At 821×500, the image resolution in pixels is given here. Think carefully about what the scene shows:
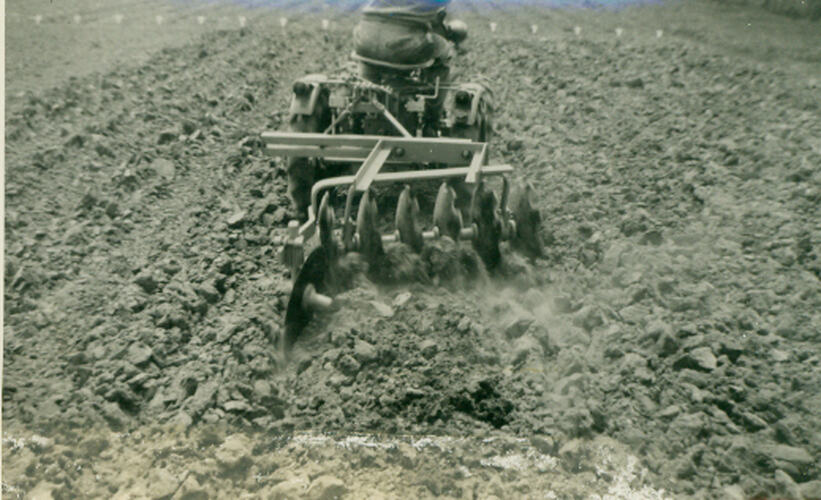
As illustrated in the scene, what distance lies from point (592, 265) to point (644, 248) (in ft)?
0.69

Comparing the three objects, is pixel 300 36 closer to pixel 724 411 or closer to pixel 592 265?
pixel 592 265

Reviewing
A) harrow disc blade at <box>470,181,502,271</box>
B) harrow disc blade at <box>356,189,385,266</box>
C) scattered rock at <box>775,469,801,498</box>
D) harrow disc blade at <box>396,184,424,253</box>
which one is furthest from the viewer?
harrow disc blade at <box>470,181,502,271</box>

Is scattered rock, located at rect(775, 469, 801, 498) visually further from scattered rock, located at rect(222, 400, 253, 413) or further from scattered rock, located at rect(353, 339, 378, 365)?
scattered rock, located at rect(222, 400, 253, 413)

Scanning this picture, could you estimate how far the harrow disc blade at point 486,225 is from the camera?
2855 millimetres

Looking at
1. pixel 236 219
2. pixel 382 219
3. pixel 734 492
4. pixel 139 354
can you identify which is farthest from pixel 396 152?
pixel 734 492

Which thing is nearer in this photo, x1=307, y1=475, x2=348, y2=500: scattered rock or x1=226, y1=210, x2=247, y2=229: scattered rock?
x1=307, y1=475, x2=348, y2=500: scattered rock

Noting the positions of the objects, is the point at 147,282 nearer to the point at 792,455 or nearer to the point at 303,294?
the point at 303,294

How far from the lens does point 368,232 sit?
2643 millimetres

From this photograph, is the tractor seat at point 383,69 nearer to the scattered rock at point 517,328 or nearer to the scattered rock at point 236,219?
the scattered rock at point 236,219

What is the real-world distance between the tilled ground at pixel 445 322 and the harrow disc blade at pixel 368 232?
0.18m

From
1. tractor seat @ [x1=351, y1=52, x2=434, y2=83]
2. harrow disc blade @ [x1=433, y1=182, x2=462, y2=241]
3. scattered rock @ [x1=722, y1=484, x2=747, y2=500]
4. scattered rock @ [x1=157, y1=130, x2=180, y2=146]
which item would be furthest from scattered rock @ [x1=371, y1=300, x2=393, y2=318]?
scattered rock @ [x1=157, y1=130, x2=180, y2=146]

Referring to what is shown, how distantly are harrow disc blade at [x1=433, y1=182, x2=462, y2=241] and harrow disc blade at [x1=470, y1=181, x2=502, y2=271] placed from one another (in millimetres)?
82

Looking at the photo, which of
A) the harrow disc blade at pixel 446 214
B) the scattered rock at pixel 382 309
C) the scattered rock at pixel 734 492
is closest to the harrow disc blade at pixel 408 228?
the harrow disc blade at pixel 446 214

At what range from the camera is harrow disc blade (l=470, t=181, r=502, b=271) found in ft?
9.37
